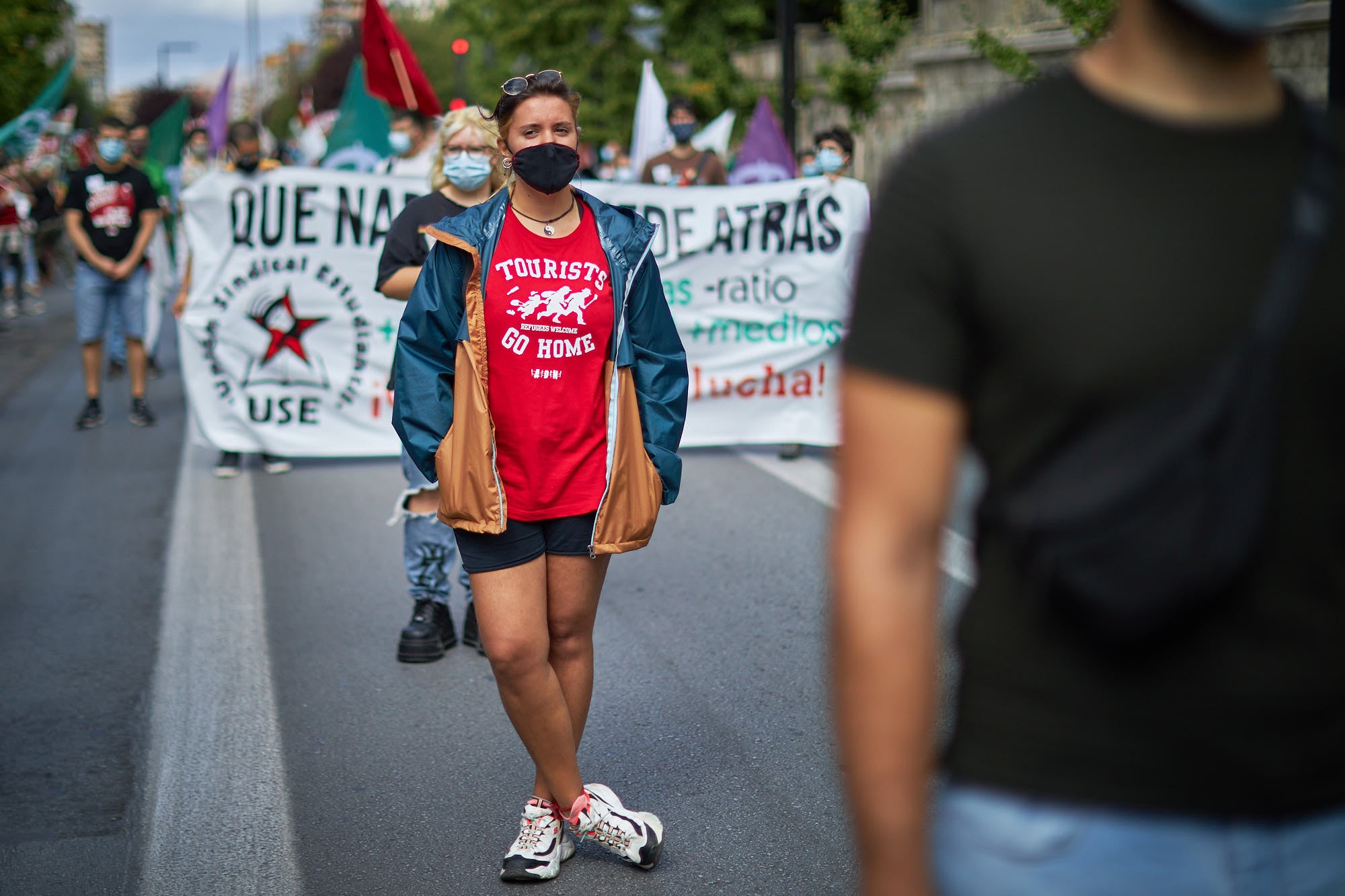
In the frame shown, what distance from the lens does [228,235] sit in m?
9.41

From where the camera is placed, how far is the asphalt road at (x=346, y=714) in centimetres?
388

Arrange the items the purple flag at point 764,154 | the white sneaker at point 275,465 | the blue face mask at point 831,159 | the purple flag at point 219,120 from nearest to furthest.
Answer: the white sneaker at point 275,465 → the blue face mask at point 831,159 → the purple flag at point 764,154 → the purple flag at point 219,120

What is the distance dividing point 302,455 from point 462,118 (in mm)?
4902

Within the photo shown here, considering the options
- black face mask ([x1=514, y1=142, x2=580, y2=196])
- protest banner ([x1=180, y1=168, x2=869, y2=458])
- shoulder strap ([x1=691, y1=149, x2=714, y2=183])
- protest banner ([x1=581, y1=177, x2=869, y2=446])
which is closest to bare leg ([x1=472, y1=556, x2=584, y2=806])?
black face mask ([x1=514, y1=142, x2=580, y2=196])

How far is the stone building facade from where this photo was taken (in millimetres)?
16188

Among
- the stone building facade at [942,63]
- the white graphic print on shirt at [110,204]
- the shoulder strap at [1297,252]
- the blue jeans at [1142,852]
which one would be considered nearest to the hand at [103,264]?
the white graphic print on shirt at [110,204]

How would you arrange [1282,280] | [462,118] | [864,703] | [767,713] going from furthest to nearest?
[462,118] < [767,713] < [864,703] < [1282,280]

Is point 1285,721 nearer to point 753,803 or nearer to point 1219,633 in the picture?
point 1219,633

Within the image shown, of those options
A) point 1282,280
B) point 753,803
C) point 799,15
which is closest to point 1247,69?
point 1282,280

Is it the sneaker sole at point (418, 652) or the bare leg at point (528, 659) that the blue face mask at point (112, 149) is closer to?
the sneaker sole at point (418, 652)

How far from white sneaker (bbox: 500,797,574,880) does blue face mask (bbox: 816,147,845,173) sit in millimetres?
7730

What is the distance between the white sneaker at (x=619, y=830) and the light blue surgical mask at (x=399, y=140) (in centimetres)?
1001

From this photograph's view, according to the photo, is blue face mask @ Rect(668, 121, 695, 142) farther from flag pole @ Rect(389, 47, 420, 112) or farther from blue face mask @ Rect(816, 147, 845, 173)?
flag pole @ Rect(389, 47, 420, 112)

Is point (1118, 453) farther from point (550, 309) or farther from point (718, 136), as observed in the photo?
point (718, 136)
